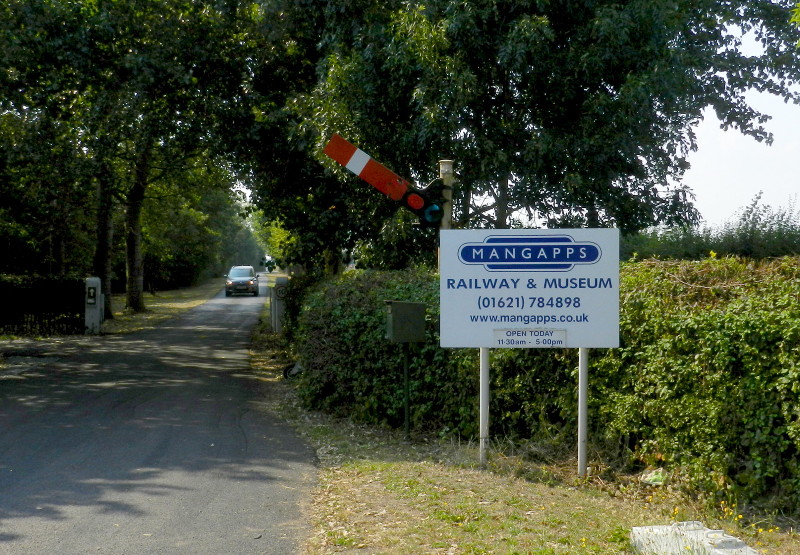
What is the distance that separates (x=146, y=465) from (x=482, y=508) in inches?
135

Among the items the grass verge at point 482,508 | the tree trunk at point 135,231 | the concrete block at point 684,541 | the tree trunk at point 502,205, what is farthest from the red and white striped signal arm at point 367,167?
the tree trunk at point 135,231

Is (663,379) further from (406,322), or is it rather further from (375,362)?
(375,362)

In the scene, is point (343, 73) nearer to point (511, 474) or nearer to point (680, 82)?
point (680, 82)

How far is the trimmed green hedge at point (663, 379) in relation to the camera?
19.1ft

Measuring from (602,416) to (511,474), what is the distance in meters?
0.93

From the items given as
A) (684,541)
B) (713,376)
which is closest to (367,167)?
(713,376)

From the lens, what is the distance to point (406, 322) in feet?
28.7

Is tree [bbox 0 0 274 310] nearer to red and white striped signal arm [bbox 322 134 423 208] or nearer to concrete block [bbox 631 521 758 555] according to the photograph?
red and white striped signal arm [bbox 322 134 423 208]

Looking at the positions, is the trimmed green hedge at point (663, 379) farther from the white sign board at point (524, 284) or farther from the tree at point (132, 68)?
the tree at point (132, 68)

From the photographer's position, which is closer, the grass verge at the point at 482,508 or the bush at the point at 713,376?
the grass verge at the point at 482,508

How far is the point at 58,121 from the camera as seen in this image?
59.1ft

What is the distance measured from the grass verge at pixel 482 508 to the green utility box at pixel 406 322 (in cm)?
114

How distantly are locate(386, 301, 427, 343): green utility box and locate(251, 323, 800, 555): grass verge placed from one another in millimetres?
1144

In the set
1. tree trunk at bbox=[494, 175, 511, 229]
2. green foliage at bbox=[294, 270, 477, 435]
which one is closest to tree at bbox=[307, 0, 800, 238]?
tree trunk at bbox=[494, 175, 511, 229]
